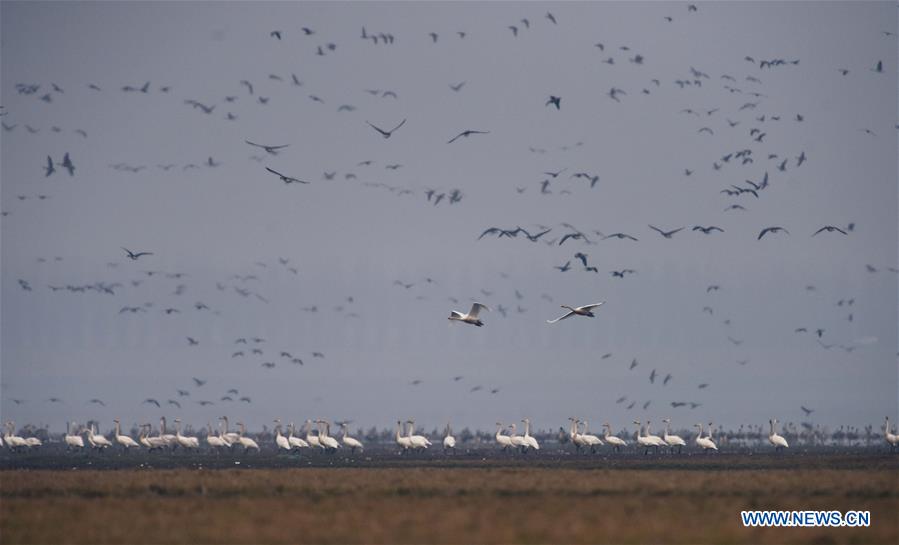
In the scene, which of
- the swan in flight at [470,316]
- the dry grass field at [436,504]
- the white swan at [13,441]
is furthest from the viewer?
the white swan at [13,441]

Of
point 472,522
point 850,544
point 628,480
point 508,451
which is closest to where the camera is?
point 850,544

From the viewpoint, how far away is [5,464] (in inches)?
2881

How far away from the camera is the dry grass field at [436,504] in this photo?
131 ft

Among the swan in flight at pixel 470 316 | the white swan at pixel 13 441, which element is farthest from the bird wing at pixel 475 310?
the white swan at pixel 13 441

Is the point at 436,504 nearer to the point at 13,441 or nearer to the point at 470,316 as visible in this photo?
the point at 470,316

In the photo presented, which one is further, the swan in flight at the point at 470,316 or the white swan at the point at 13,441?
the white swan at the point at 13,441

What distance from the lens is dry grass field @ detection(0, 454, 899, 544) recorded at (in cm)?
3994

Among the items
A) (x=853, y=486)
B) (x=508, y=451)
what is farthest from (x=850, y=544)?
(x=508, y=451)

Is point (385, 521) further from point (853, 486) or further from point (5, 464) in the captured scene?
point (5, 464)

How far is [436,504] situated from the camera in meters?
47.4

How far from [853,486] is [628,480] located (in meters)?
7.99

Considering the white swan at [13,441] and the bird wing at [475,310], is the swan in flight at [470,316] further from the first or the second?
the white swan at [13,441]

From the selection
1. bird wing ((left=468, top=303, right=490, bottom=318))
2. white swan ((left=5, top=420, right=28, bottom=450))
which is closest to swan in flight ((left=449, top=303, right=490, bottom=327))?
bird wing ((left=468, top=303, right=490, bottom=318))

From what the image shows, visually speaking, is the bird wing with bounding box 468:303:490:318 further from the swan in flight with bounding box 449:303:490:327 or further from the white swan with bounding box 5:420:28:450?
the white swan with bounding box 5:420:28:450
